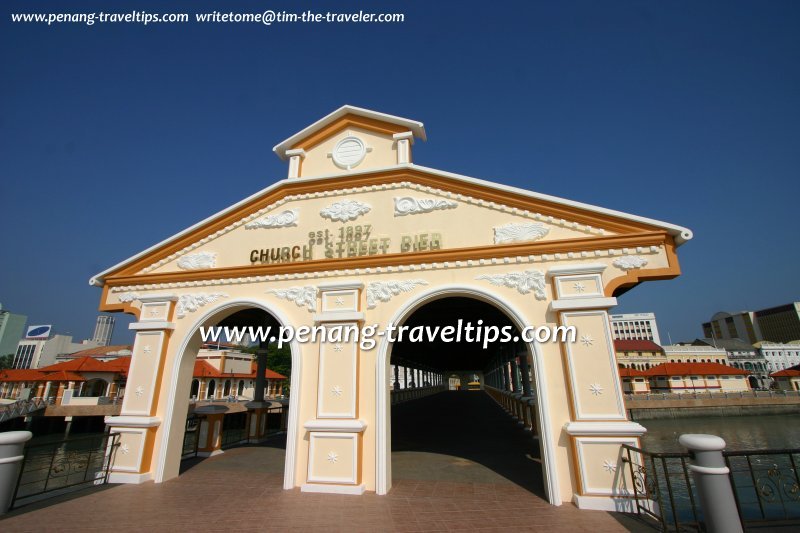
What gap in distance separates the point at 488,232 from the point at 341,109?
466cm

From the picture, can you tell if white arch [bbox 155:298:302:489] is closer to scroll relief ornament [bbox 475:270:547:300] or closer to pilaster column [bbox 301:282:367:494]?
pilaster column [bbox 301:282:367:494]

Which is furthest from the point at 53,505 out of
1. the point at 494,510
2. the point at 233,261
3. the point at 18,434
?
the point at 494,510

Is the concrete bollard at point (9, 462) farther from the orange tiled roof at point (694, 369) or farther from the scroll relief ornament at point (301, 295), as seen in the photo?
the orange tiled roof at point (694, 369)

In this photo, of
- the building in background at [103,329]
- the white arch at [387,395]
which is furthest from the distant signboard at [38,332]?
the white arch at [387,395]

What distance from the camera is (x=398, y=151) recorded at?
340 inches

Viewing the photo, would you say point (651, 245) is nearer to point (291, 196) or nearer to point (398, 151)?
point (398, 151)

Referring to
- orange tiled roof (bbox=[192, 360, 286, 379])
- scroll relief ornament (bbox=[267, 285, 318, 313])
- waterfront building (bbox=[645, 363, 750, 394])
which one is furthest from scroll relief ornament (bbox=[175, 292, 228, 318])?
Result: waterfront building (bbox=[645, 363, 750, 394])

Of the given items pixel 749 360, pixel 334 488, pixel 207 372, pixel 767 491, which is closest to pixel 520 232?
pixel 767 491

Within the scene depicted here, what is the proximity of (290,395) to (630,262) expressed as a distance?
647cm

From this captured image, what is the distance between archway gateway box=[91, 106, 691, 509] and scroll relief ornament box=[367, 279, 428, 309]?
2cm

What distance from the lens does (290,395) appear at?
6.90m

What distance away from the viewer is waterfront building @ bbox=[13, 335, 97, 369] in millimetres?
66000

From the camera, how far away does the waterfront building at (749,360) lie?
63.2 metres

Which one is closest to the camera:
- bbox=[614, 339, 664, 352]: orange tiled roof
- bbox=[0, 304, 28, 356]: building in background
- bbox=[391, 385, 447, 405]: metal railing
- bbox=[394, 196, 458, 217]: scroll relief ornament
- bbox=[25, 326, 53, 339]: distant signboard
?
bbox=[394, 196, 458, 217]: scroll relief ornament
